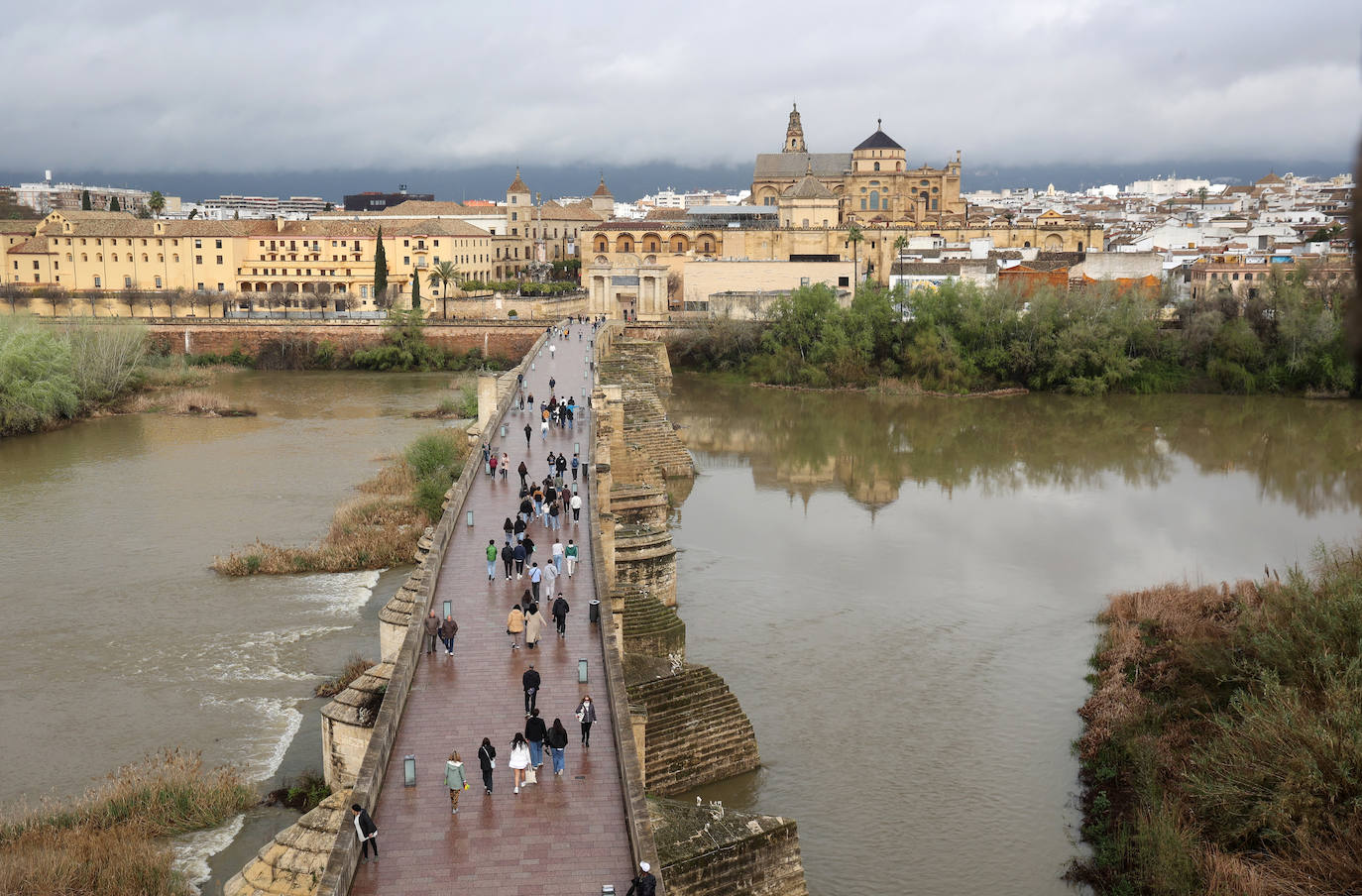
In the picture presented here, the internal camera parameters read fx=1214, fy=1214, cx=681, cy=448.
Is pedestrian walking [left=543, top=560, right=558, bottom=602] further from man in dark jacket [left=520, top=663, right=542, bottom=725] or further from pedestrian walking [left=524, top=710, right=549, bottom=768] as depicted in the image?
pedestrian walking [left=524, top=710, right=549, bottom=768]

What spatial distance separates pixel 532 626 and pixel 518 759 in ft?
9.73

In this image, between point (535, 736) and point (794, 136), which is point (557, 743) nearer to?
point (535, 736)

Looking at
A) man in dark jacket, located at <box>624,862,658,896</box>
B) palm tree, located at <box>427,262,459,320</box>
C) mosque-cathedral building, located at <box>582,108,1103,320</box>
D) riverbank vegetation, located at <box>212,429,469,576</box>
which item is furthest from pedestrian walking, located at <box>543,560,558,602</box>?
palm tree, located at <box>427,262,459,320</box>

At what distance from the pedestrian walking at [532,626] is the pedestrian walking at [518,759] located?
2.72 meters

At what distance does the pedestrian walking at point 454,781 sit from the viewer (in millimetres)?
9312

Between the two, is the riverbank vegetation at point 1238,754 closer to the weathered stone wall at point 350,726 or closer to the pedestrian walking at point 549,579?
the pedestrian walking at point 549,579

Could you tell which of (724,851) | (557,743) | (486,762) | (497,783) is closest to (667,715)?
(724,851)

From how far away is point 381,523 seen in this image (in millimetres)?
25016

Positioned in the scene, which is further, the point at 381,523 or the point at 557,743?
the point at 381,523

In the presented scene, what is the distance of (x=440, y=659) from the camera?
40.5 feet

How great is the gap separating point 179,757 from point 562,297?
51.2 meters

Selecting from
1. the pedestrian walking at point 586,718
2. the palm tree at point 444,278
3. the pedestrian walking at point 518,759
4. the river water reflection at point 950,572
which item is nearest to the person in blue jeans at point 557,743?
the pedestrian walking at point 518,759

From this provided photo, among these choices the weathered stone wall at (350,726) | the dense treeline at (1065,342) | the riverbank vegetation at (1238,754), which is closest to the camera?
the riverbank vegetation at (1238,754)

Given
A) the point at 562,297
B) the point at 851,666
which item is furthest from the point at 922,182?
the point at 851,666
